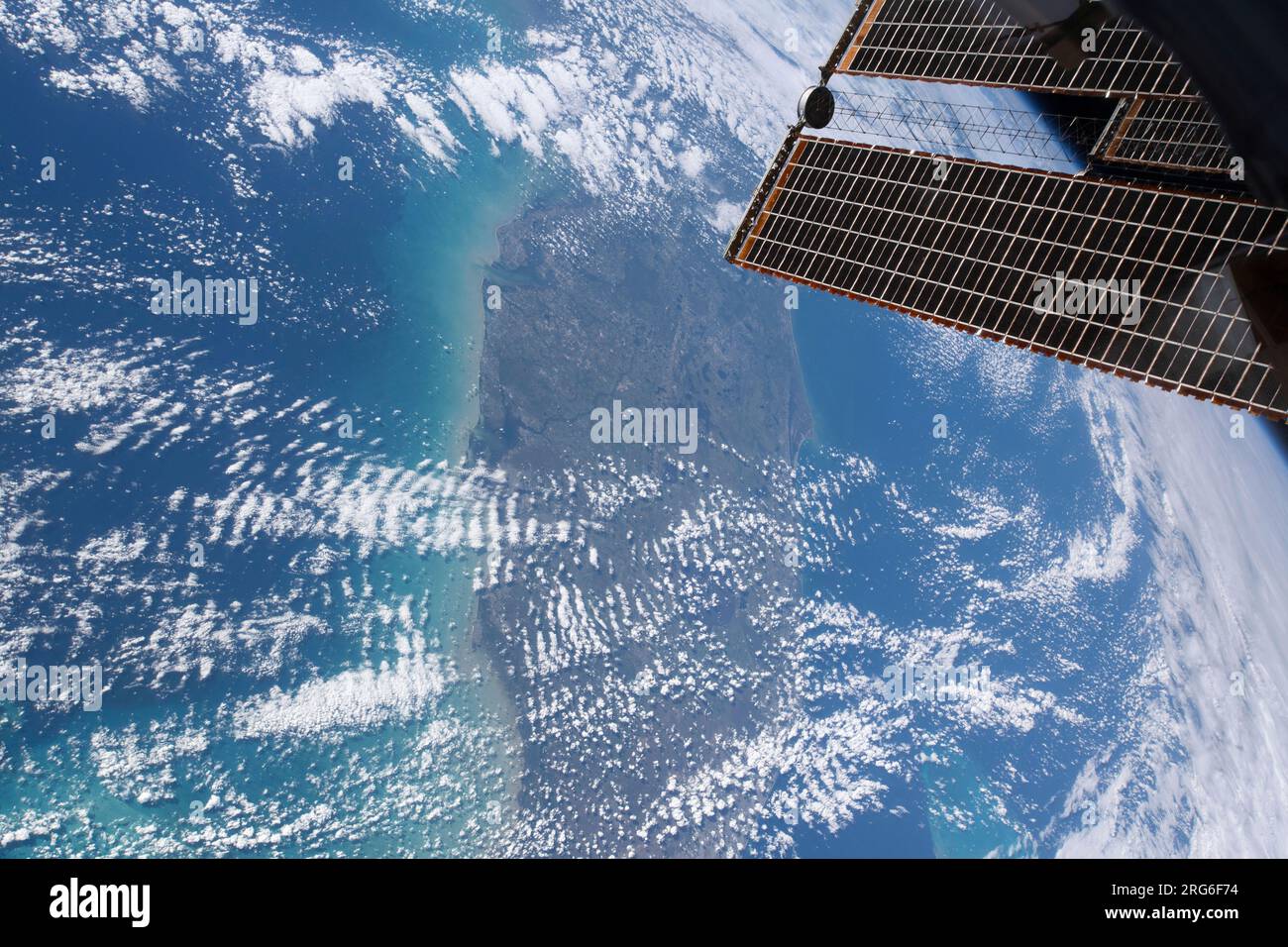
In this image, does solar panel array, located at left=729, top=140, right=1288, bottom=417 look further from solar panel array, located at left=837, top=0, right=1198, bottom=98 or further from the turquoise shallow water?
the turquoise shallow water

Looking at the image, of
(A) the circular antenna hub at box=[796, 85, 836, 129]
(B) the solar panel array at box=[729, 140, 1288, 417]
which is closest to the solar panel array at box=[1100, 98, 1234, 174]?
(B) the solar panel array at box=[729, 140, 1288, 417]

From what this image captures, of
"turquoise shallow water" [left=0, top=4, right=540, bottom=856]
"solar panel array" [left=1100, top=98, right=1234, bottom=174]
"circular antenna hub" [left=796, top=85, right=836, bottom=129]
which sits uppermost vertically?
"solar panel array" [left=1100, top=98, right=1234, bottom=174]

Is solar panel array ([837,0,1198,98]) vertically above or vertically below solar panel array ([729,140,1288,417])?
above
